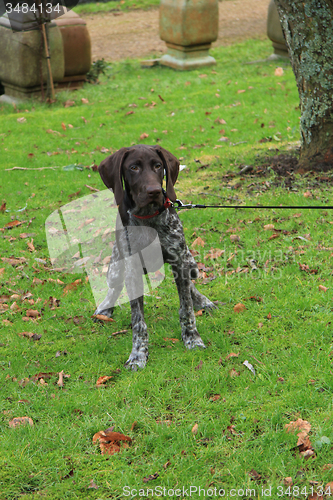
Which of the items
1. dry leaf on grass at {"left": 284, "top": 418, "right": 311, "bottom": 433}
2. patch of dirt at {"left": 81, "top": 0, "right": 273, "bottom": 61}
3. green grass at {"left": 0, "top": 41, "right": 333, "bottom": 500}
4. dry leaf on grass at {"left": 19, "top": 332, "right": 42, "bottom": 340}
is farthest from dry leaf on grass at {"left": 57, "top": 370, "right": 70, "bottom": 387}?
patch of dirt at {"left": 81, "top": 0, "right": 273, "bottom": 61}

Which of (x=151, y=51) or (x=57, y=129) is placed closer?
(x=57, y=129)

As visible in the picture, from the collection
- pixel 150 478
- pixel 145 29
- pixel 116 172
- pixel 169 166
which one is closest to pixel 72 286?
pixel 116 172

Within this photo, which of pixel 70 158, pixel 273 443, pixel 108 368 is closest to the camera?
pixel 273 443

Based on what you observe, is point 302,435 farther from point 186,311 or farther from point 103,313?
point 103,313

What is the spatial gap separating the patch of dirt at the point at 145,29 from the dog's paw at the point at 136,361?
12.9 m

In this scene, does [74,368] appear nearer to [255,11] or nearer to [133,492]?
[133,492]

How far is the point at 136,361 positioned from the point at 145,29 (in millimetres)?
17274

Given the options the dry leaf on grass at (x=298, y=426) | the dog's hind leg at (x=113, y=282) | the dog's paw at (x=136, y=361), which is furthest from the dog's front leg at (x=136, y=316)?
the dry leaf on grass at (x=298, y=426)

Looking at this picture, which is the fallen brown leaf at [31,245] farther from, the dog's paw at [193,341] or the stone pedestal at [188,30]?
the stone pedestal at [188,30]

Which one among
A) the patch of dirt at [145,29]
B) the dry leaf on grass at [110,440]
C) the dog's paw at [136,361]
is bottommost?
the dog's paw at [136,361]

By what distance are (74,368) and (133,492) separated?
141 centimetres

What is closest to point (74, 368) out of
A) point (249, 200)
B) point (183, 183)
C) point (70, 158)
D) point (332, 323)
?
point (332, 323)

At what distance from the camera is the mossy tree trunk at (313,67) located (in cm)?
620

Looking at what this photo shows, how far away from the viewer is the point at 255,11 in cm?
2094
